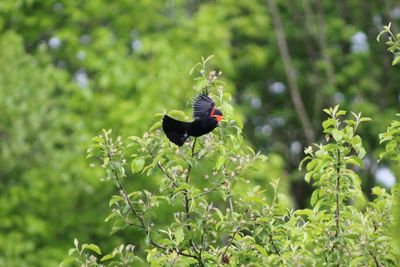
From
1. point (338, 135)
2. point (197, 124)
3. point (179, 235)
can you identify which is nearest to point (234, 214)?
point (179, 235)

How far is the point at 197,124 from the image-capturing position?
215 inches

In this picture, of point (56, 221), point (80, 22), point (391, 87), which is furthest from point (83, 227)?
point (391, 87)

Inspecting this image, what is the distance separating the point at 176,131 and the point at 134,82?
1220 cm

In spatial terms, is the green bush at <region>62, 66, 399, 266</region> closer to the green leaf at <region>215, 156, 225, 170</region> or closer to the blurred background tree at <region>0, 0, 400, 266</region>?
the green leaf at <region>215, 156, 225, 170</region>

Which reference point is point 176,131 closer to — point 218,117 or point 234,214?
point 218,117

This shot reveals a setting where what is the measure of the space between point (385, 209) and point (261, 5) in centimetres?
1691

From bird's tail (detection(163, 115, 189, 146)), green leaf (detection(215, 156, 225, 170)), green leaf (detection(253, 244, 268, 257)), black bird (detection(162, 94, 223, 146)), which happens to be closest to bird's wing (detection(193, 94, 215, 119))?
black bird (detection(162, 94, 223, 146))

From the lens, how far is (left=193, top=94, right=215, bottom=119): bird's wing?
5438mm

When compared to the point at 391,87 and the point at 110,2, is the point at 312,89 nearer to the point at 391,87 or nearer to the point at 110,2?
the point at 391,87

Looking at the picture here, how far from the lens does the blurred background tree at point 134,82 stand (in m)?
15.9

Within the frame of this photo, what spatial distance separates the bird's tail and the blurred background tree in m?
9.30

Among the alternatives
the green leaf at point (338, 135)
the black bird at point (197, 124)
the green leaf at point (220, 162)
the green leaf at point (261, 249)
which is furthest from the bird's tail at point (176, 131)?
the green leaf at point (338, 135)

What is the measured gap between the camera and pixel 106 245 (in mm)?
17281

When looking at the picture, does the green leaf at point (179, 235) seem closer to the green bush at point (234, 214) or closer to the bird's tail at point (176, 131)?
the green bush at point (234, 214)
